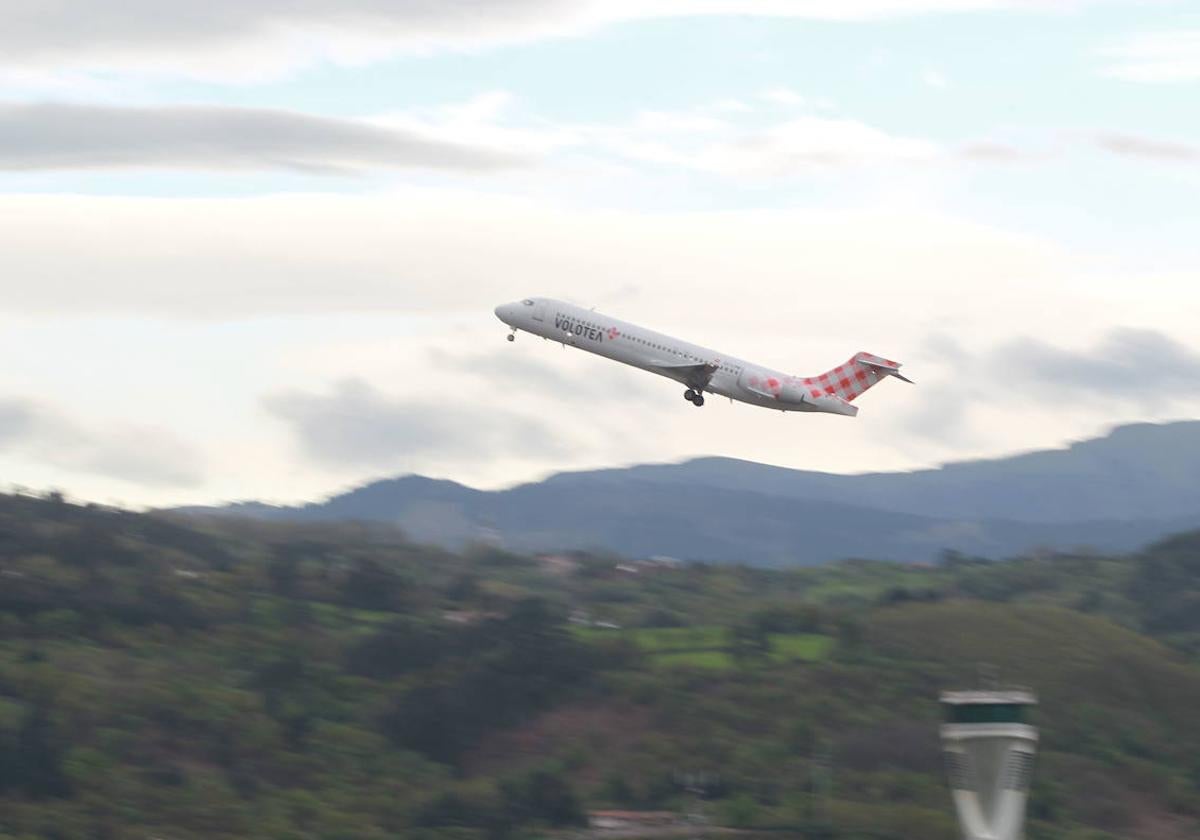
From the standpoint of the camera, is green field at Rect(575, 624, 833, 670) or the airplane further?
green field at Rect(575, 624, 833, 670)

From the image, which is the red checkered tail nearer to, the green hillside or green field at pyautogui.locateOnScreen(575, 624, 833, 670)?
the green hillside

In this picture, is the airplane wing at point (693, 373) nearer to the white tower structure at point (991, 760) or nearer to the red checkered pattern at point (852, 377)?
the red checkered pattern at point (852, 377)

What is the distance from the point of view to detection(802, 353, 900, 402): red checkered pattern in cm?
12369

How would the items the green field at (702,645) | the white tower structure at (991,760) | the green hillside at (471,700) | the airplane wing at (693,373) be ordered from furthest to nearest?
1. the green field at (702,645)
2. the green hillside at (471,700)
3. the airplane wing at (693,373)
4. the white tower structure at (991,760)

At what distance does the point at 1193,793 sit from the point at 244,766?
79.7m

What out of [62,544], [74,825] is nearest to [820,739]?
[74,825]

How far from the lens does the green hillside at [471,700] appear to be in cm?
12556

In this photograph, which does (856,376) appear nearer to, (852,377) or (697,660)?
(852,377)

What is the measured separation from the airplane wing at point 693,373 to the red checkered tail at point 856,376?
25.3ft

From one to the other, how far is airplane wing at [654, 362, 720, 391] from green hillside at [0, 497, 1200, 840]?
Result: 29.1 m

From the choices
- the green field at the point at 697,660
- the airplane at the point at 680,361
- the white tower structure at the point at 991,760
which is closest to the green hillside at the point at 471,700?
the green field at the point at 697,660

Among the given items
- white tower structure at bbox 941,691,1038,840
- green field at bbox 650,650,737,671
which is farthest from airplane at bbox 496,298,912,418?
white tower structure at bbox 941,691,1038,840

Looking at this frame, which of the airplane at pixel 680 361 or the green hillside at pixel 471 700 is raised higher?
the airplane at pixel 680 361

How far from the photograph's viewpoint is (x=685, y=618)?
196 meters
